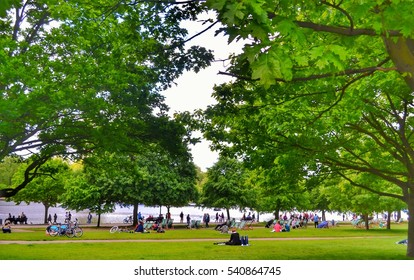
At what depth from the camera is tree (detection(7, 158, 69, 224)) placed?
1391 cm

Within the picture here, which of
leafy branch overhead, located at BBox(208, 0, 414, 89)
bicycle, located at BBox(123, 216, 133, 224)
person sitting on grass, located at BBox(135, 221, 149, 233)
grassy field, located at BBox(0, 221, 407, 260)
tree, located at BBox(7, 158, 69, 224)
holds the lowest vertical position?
grassy field, located at BBox(0, 221, 407, 260)

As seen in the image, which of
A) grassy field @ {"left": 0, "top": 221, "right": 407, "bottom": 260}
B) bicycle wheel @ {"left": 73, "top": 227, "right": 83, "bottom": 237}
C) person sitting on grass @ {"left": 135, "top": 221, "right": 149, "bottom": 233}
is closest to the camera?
grassy field @ {"left": 0, "top": 221, "right": 407, "bottom": 260}

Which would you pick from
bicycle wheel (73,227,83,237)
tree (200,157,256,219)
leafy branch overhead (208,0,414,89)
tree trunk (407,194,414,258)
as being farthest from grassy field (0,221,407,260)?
leafy branch overhead (208,0,414,89)

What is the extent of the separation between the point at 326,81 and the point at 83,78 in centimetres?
606

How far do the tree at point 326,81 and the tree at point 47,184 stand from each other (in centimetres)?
576

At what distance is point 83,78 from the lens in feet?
36.4

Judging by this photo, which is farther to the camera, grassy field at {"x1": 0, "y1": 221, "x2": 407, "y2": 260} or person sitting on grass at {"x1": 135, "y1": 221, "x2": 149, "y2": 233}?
person sitting on grass at {"x1": 135, "y1": 221, "x2": 149, "y2": 233}

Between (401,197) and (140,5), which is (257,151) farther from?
(140,5)

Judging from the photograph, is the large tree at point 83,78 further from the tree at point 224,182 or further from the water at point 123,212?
the water at point 123,212

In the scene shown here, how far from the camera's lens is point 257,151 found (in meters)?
12.1

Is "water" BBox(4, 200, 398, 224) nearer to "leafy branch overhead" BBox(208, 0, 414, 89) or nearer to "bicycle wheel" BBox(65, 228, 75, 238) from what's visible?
"bicycle wheel" BBox(65, 228, 75, 238)

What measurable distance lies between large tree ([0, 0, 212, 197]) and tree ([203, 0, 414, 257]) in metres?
1.73

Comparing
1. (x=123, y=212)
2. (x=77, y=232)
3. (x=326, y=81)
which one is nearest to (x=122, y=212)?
(x=123, y=212)

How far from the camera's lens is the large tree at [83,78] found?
9555 mm
